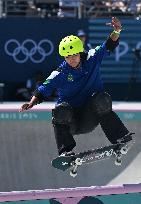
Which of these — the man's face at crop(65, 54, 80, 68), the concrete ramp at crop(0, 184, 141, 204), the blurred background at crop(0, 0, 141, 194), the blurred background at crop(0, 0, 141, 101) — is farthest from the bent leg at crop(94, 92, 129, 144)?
the blurred background at crop(0, 0, 141, 101)

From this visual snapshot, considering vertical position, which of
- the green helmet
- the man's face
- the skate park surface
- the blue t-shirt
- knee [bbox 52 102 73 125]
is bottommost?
the skate park surface

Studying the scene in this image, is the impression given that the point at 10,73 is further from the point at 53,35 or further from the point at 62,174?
the point at 62,174

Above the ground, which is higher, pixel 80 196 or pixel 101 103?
pixel 101 103

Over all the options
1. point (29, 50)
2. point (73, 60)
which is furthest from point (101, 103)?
point (29, 50)

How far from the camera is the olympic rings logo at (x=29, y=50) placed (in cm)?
1592

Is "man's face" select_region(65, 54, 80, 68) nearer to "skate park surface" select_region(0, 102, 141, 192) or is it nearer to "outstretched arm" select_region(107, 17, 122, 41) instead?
"outstretched arm" select_region(107, 17, 122, 41)

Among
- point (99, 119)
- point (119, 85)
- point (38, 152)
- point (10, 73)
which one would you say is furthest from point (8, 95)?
point (99, 119)

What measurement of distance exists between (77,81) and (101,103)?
453mm

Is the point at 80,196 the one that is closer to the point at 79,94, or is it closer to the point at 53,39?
the point at 79,94

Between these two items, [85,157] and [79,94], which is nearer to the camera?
[79,94]

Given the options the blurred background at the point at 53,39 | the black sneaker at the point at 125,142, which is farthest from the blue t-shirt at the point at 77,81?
the blurred background at the point at 53,39

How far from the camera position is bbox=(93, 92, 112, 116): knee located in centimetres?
684

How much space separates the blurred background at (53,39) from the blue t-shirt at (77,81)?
858cm

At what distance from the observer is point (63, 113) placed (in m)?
6.88
